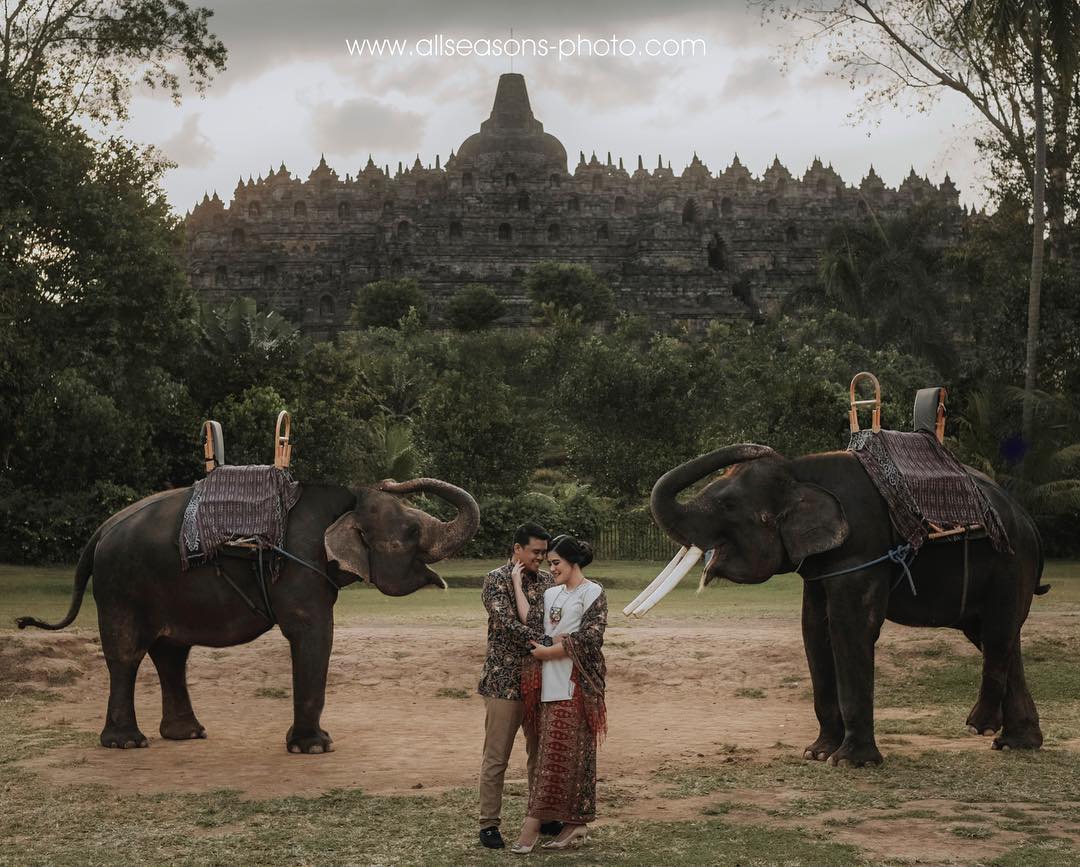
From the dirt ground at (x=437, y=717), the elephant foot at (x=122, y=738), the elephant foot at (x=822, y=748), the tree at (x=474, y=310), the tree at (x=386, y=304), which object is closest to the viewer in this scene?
the dirt ground at (x=437, y=717)

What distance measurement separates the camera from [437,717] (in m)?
12.0

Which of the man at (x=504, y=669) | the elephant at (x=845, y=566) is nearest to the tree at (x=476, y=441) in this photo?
the elephant at (x=845, y=566)

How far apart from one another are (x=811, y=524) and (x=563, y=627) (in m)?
2.78

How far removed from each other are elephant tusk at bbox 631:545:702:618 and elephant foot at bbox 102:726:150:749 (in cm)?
390

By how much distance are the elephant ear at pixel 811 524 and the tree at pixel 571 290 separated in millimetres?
58270

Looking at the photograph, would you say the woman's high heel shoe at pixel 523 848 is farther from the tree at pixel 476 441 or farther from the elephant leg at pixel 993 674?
the tree at pixel 476 441

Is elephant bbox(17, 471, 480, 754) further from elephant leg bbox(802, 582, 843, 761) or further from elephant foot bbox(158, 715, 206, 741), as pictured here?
elephant leg bbox(802, 582, 843, 761)

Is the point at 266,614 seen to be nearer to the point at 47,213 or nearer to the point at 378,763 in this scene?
the point at 378,763

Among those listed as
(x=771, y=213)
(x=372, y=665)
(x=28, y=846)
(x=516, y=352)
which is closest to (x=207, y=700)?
(x=372, y=665)

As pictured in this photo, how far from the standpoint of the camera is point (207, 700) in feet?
42.1

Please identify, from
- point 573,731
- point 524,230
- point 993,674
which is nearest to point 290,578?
point 573,731

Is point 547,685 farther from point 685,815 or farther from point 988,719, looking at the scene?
point 988,719

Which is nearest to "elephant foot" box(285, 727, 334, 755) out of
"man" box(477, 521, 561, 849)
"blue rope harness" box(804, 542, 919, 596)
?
"man" box(477, 521, 561, 849)

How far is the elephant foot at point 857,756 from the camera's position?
9.22 meters
